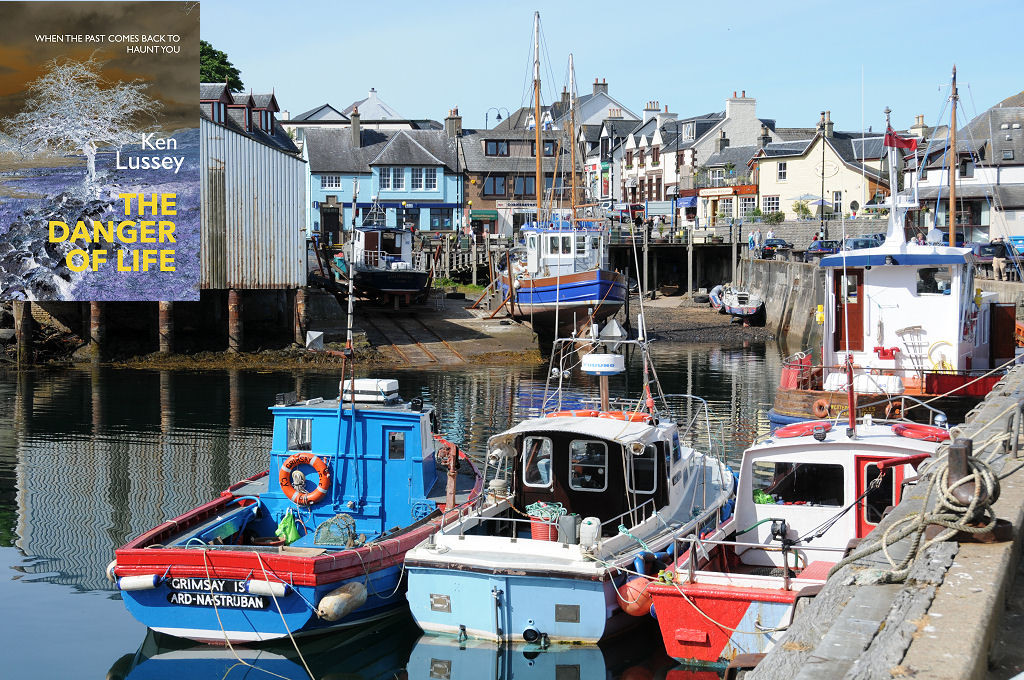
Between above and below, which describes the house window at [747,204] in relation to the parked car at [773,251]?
above

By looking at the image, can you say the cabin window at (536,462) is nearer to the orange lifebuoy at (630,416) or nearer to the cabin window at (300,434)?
the orange lifebuoy at (630,416)

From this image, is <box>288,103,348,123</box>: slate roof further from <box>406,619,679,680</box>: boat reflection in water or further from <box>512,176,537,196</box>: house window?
<box>406,619,679,680</box>: boat reflection in water

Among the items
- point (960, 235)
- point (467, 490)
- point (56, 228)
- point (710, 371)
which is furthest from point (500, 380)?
point (960, 235)

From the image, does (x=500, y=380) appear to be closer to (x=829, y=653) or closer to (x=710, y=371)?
(x=710, y=371)

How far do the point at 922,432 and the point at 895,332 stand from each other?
6.91 m

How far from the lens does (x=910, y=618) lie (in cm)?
474

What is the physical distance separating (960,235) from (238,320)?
33890 mm

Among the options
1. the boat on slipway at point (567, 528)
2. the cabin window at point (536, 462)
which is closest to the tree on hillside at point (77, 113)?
the boat on slipway at point (567, 528)

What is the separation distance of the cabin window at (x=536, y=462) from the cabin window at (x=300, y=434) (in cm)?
312

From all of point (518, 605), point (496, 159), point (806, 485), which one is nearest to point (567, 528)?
point (518, 605)

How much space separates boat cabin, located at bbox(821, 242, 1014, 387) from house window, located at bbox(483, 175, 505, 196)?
47597 mm

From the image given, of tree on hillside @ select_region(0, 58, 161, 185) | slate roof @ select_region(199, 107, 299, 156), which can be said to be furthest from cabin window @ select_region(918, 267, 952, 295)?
tree on hillside @ select_region(0, 58, 161, 185)

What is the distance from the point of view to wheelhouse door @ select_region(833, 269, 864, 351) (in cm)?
1984

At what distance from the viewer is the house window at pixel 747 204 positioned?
67.3 meters
